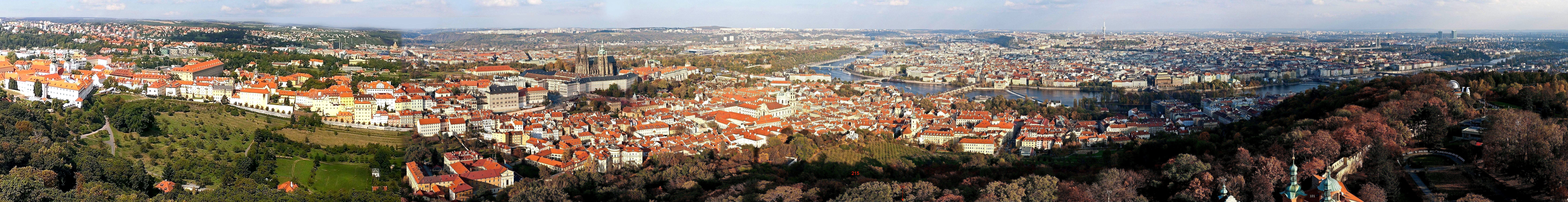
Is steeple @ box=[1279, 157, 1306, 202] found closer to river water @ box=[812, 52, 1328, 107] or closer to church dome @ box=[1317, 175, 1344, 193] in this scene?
church dome @ box=[1317, 175, 1344, 193]

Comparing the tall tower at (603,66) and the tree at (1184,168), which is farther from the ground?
the tall tower at (603,66)

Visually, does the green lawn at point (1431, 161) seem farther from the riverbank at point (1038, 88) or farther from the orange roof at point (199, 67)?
the riverbank at point (1038, 88)

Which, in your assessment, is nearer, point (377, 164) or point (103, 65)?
point (377, 164)

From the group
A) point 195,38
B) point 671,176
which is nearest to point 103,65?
point 195,38

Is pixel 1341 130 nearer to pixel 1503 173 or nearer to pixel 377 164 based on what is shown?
pixel 1503 173

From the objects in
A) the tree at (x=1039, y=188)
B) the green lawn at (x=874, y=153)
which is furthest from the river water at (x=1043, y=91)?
the tree at (x=1039, y=188)

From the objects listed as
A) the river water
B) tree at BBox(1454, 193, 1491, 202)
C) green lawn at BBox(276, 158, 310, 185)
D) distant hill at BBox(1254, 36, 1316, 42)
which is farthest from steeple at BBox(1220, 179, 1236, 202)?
distant hill at BBox(1254, 36, 1316, 42)

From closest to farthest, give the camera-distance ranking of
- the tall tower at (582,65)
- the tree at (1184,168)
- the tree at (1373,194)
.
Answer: the tree at (1373,194), the tree at (1184,168), the tall tower at (582,65)
